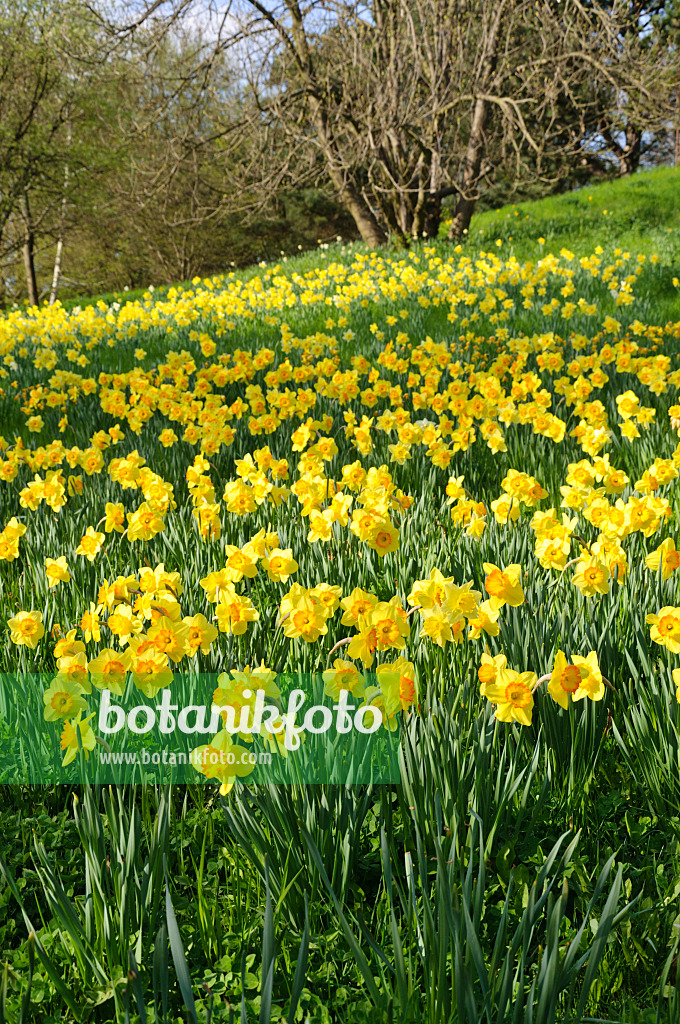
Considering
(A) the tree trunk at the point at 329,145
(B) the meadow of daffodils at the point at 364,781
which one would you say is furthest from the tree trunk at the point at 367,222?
(B) the meadow of daffodils at the point at 364,781

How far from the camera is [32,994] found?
1.23 metres

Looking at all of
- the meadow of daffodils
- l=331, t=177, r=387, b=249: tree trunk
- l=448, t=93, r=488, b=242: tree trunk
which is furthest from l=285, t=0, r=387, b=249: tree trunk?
the meadow of daffodils

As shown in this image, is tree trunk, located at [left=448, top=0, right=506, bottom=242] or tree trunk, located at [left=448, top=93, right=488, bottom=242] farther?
tree trunk, located at [left=448, top=93, right=488, bottom=242]

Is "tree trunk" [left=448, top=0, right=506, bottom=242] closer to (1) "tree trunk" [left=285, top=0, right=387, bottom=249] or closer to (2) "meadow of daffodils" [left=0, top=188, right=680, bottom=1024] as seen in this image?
(1) "tree trunk" [left=285, top=0, right=387, bottom=249]

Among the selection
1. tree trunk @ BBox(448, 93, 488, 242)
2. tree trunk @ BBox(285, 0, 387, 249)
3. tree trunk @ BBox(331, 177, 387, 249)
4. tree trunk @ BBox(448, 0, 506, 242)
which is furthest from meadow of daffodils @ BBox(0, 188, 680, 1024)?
tree trunk @ BBox(331, 177, 387, 249)

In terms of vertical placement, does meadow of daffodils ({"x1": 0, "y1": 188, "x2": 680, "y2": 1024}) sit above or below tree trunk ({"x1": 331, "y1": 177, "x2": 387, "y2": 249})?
below

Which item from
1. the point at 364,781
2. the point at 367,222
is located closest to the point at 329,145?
the point at 367,222

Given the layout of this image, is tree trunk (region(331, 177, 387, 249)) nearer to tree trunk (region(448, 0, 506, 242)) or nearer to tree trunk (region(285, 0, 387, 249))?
tree trunk (region(285, 0, 387, 249))

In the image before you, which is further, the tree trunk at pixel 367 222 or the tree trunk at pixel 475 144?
the tree trunk at pixel 367 222

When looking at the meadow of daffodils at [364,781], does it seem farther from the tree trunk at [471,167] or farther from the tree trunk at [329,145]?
the tree trunk at [471,167]

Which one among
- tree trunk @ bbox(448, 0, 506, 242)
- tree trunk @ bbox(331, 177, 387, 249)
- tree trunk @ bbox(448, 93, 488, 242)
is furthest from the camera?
tree trunk @ bbox(331, 177, 387, 249)

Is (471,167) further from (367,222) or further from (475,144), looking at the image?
(367,222)

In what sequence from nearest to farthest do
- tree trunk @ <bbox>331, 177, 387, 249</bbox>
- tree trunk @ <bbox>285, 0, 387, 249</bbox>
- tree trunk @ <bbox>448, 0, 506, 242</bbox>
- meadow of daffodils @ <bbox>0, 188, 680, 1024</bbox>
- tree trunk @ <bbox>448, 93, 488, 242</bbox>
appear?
meadow of daffodils @ <bbox>0, 188, 680, 1024</bbox> < tree trunk @ <bbox>285, 0, 387, 249</bbox> < tree trunk @ <bbox>448, 0, 506, 242</bbox> < tree trunk @ <bbox>448, 93, 488, 242</bbox> < tree trunk @ <bbox>331, 177, 387, 249</bbox>

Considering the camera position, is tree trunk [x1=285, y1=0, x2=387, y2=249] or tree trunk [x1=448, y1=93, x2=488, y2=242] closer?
tree trunk [x1=285, y1=0, x2=387, y2=249]
